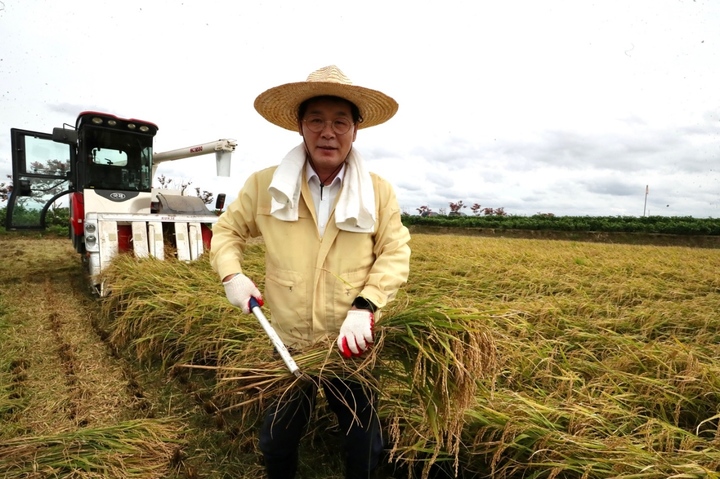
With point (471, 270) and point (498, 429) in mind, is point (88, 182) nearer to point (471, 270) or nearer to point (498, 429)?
point (471, 270)

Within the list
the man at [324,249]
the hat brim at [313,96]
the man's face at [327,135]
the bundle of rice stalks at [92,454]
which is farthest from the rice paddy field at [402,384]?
the hat brim at [313,96]

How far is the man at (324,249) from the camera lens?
4.59ft

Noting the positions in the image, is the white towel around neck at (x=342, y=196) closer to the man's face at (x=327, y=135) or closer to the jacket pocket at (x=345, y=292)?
the man's face at (x=327, y=135)

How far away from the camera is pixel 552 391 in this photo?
6.68 feet

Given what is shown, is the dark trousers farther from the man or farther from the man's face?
the man's face

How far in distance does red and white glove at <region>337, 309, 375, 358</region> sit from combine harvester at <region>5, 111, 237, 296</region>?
4.26m

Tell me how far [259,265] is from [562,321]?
132 inches

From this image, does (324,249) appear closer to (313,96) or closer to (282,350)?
(282,350)

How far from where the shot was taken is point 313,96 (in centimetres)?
149

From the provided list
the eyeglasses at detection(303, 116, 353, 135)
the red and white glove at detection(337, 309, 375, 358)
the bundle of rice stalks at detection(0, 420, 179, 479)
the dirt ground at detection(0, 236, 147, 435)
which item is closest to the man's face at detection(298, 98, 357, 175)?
the eyeglasses at detection(303, 116, 353, 135)

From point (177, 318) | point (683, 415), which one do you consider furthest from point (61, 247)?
point (683, 415)

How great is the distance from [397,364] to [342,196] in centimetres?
64

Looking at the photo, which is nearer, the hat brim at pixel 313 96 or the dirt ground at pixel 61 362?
the hat brim at pixel 313 96

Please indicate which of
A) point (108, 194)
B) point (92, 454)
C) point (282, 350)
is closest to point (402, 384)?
point (282, 350)
